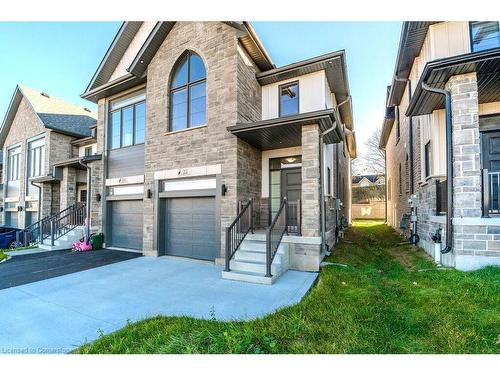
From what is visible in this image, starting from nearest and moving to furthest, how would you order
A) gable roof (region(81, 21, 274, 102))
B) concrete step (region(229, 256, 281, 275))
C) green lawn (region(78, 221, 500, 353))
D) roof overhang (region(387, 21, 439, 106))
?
1. green lawn (region(78, 221, 500, 353))
2. concrete step (region(229, 256, 281, 275))
3. roof overhang (region(387, 21, 439, 106))
4. gable roof (region(81, 21, 274, 102))

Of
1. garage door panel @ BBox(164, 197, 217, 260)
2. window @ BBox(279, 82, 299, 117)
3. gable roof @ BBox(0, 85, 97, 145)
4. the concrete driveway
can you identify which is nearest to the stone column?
the concrete driveway

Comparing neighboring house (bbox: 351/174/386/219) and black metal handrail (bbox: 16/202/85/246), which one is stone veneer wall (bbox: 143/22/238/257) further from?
neighboring house (bbox: 351/174/386/219)

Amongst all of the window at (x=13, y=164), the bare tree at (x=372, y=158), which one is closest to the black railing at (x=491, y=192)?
the window at (x=13, y=164)

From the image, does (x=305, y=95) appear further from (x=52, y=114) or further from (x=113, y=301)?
(x=52, y=114)

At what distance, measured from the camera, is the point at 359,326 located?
3.18m

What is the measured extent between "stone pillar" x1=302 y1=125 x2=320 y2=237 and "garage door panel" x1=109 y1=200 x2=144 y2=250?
244 inches

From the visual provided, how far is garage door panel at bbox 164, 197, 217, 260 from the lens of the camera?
756cm

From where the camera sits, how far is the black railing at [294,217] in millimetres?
6492

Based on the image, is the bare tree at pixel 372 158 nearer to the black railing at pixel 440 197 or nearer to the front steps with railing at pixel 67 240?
the black railing at pixel 440 197

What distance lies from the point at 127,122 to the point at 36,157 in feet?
31.2

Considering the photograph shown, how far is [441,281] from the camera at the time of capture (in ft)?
15.7

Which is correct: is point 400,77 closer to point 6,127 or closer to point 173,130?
point 173,130

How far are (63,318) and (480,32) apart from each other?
10849 mm
